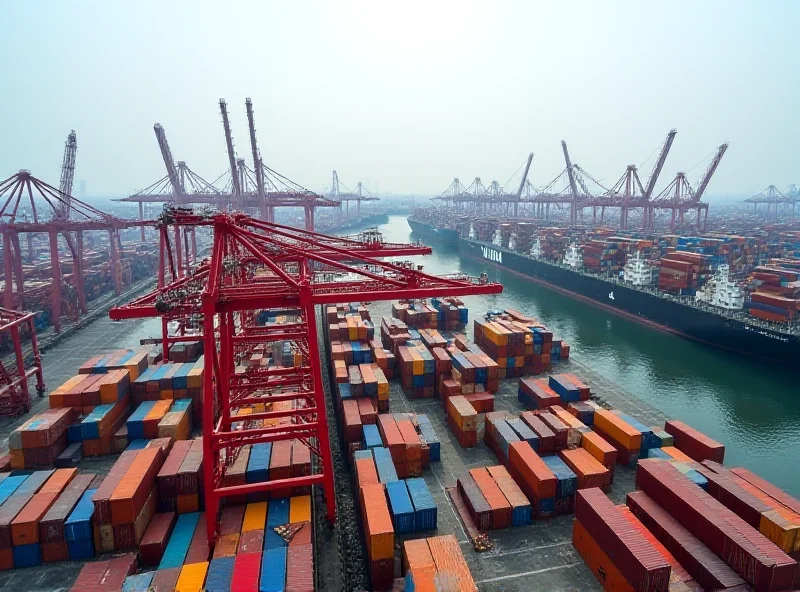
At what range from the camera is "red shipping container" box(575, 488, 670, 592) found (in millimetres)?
11852

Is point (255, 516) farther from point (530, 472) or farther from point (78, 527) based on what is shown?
point (530, 472)

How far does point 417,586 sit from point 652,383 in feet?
91.1

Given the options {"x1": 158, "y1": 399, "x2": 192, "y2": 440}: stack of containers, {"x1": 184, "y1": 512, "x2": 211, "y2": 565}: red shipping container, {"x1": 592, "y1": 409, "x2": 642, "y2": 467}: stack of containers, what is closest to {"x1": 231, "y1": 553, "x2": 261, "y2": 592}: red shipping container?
{"x1": 184, "y1": 512, "x2": 211, "y2": 565}: red shipping container

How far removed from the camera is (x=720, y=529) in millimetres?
13039

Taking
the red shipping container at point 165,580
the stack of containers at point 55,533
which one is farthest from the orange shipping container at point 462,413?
the stack of containers at point 55,533

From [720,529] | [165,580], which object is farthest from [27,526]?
[720,529]

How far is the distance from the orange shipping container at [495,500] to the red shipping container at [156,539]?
35.4ft

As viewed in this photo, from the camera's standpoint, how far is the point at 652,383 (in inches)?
1308

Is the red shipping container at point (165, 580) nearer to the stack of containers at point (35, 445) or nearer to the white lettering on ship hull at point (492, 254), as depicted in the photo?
the stack of containers at point (35, 445)

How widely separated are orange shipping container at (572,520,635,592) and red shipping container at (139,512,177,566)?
523 inches

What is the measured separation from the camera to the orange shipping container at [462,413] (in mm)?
21609

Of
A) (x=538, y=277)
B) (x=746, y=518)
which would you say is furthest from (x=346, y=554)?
(x=538, y=277)

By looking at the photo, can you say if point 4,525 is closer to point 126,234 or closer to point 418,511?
point 418,511

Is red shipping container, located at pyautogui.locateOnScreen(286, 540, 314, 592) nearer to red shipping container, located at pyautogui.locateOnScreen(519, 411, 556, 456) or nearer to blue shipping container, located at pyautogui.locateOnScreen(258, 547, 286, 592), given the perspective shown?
blue shipping container, located at pyautogui.locateOnScreen(258, 547, 286, 592)
